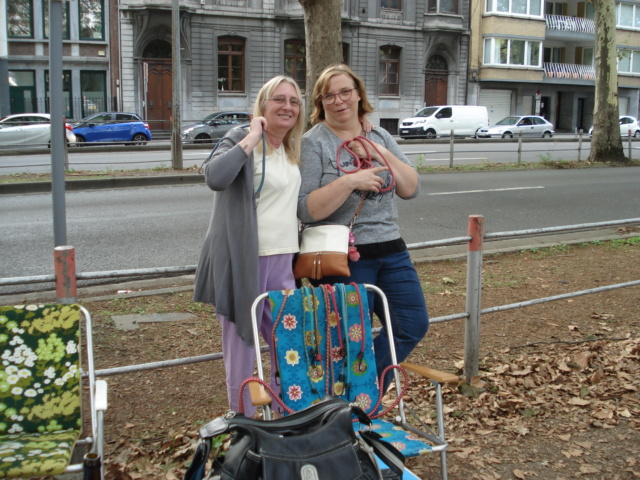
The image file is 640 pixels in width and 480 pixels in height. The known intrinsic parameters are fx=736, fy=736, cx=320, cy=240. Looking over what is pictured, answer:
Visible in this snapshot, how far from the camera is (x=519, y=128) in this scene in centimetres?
3831

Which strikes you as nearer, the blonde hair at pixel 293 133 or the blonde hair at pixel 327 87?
the blonde hair at pixel 293 133

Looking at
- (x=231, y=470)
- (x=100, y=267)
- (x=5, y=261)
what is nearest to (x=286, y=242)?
(x=231, y=470)

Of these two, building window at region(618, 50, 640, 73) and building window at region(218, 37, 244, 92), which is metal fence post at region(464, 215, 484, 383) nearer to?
building window at region(218, 37, 244, 92)

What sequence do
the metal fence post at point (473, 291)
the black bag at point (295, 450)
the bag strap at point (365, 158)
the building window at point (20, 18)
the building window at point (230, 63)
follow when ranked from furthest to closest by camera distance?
the building window at point (230, 63) < the building window at point (20, 18) < the metal fence post at point (473, 291) < the bag strap at point (365, 158) < the black bag at point (295, 450)

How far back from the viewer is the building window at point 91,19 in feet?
122

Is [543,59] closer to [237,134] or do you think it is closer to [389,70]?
[389,70]

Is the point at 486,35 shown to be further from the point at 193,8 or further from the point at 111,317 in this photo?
the point at 111,317

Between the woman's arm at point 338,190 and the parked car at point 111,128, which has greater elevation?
the parked car at point 111,128

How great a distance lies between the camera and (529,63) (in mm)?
46875

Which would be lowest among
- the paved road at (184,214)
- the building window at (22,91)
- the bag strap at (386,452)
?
the paved road at (184,214)

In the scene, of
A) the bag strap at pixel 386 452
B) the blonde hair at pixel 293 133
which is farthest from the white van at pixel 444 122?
the bag strap at pixel 386 452

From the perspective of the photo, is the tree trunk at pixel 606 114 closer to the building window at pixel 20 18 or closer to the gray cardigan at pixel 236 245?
the gray cardigan at pixel 236 245

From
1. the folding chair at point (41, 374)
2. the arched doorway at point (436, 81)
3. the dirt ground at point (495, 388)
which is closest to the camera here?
the folding chair at point (41, 374)

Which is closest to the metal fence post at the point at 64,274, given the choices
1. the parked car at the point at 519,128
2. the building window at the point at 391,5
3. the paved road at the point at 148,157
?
the paved road at the point at 148,157
